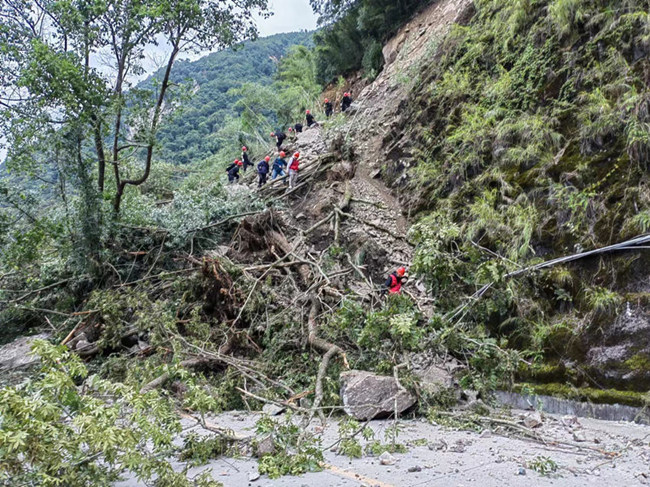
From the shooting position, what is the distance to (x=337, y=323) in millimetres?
6184

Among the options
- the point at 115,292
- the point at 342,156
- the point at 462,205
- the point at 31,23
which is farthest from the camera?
the point at 342,156

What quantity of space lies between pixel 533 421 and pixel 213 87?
49.1 meters

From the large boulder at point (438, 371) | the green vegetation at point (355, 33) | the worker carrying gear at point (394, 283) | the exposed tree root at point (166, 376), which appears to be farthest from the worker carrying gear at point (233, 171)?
the large boulder at point (438, 371)

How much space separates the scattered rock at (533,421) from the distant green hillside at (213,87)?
85.2 feet

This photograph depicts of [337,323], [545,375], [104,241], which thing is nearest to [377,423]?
[337,323]

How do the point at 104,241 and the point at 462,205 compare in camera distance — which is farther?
the point at 104,241

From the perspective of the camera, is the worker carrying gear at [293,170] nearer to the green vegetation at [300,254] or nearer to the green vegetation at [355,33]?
the green vegetation at [300,254]

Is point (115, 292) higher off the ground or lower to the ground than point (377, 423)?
higher

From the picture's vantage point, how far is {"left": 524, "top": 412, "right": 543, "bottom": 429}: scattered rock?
435 centimetres

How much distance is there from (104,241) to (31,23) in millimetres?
4962

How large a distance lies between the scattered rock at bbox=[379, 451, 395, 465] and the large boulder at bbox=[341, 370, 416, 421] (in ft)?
3.15

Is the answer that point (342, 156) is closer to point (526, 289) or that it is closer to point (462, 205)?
point (462, 205)

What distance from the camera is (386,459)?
11.7 ft

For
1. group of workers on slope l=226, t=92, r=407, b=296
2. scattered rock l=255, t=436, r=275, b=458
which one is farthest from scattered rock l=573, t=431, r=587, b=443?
group of workers on slope l=226, t=92, r=407, b=296
